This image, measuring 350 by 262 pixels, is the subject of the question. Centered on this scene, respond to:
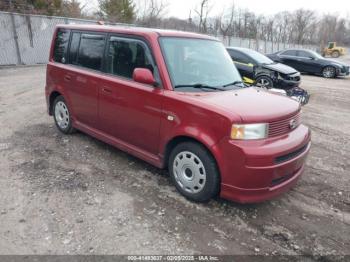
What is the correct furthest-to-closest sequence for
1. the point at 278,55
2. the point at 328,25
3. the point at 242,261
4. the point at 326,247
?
the point at 328,25 < the point at 278,55 < the point at 326,247 < the point at 242,261

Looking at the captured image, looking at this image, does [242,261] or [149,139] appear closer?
[242,261]

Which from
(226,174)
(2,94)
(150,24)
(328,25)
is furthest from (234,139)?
(328,25)

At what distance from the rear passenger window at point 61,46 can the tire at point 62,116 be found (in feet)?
2.27

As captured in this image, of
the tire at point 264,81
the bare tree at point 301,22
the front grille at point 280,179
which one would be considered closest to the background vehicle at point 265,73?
the tire at point 264,81

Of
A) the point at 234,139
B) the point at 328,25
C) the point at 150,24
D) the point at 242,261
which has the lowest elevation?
the point at 242,261

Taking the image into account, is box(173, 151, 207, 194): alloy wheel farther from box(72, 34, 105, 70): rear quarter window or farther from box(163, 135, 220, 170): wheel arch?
box(72, 34, 105, 70): rear quarter window

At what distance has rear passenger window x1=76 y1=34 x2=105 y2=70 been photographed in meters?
4.78

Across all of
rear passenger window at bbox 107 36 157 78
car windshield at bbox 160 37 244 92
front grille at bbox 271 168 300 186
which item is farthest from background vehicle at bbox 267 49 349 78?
front grille at bbox 271 168 300 186

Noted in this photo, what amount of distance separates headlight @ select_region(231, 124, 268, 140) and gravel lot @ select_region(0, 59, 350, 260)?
972 millimetres

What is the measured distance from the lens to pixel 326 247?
3.22m

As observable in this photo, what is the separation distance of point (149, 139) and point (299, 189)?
2146 millimetres

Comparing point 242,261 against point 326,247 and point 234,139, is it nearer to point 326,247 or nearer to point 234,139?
point 326,247

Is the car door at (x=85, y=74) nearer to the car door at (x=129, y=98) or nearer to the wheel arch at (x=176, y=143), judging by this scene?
the car door at (x=129, y=98)

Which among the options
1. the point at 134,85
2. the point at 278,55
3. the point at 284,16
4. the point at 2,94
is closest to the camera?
the point at 134,85
